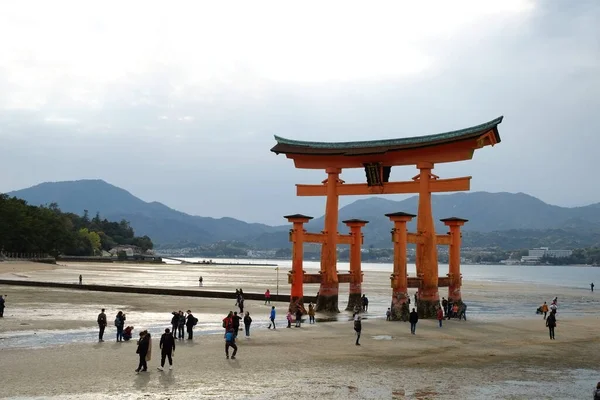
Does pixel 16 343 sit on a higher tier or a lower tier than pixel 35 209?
lower

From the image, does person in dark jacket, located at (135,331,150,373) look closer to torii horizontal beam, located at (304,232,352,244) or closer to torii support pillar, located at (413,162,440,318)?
torii horizontal beam, located at (304,232,352,244)

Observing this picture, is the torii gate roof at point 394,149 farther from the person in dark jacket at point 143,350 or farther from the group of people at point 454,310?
the person in dark jacket at point 143,350

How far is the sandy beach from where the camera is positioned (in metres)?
15.7

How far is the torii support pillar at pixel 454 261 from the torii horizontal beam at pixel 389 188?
4.27 metres

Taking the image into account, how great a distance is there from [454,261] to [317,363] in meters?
22.0

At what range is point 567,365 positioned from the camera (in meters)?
20.6

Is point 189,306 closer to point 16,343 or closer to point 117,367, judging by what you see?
point 16,343

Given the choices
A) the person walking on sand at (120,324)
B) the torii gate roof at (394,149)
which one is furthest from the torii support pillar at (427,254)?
the person walking on sand at (120,324)

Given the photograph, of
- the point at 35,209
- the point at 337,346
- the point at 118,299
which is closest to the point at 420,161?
the point at 337,346

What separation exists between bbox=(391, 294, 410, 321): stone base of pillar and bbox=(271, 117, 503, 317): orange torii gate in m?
1.58

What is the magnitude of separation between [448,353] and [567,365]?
4.03m

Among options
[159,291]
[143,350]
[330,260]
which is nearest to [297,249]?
[330,260]

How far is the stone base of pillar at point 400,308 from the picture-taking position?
1352 inches

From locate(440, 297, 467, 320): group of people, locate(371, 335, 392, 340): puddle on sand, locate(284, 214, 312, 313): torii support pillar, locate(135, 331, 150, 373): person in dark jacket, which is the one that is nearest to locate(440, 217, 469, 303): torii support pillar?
locate(440, 297, 467, 320): group of people
